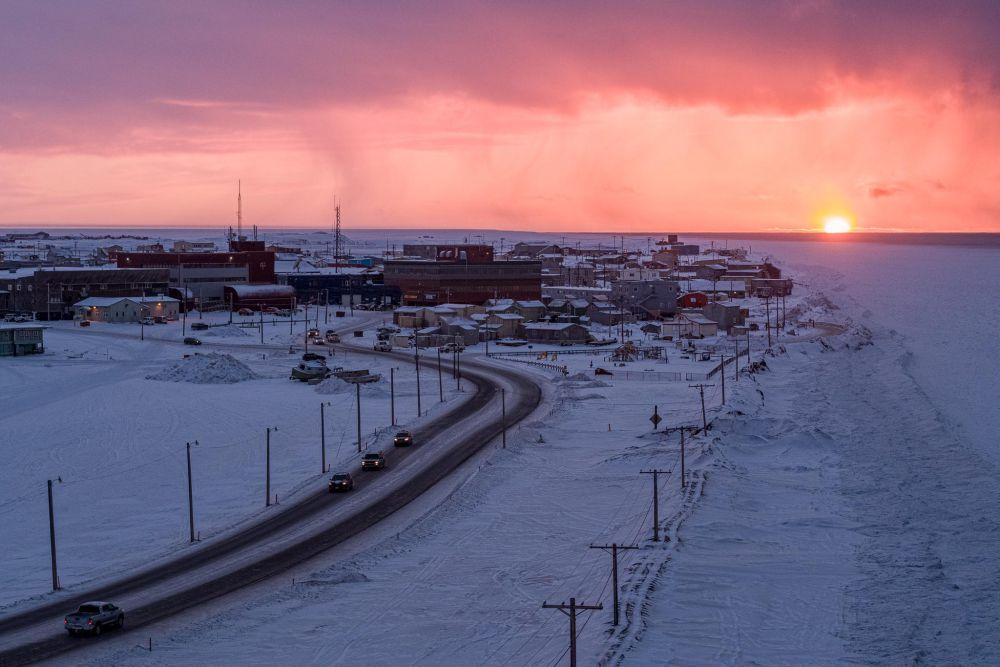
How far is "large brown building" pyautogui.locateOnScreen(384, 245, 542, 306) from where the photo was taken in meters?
106

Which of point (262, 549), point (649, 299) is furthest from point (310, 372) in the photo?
point (649, 299)

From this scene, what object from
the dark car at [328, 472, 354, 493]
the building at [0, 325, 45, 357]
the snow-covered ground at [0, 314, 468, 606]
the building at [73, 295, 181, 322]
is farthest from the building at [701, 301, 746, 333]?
the dark car at [328, 472, 354, 493]

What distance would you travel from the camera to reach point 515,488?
3284 cm

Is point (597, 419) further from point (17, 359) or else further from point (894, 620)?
point (17, 359)

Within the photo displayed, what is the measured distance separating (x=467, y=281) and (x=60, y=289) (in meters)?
40.7

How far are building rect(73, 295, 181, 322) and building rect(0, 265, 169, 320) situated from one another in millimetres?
1923

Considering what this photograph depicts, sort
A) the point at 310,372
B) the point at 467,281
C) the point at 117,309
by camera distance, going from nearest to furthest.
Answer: the point at 310,372, the point at 117,309, the point at 467,281

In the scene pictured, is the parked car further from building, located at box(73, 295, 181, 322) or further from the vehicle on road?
building, located at box(73, 295, 181, 322)

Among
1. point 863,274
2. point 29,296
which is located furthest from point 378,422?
point 863,274

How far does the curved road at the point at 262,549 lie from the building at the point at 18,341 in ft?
128

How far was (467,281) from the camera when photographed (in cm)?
10638

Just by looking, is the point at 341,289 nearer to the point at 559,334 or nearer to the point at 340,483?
the point at 559,334

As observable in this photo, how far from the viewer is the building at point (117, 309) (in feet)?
300

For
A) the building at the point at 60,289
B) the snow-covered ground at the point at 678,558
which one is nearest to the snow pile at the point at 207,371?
the snow-covered ground at the point at 678,558
